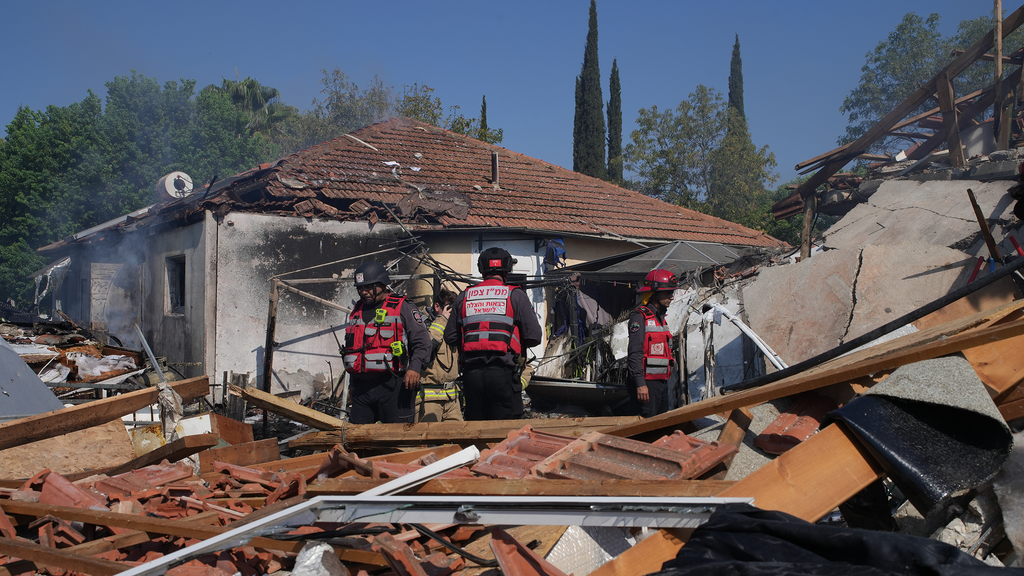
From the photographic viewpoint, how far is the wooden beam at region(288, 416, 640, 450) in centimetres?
402

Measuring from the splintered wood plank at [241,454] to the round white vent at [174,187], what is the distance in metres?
8.55

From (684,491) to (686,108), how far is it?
25.4 metres

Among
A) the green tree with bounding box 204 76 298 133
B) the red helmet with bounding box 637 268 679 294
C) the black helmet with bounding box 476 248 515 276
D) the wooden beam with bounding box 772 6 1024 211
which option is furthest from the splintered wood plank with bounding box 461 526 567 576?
the green tree with bounding box 204 76 298 133

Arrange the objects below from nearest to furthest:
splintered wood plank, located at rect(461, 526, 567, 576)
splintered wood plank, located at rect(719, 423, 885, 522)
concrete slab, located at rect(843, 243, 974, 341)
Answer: splintered wood plank, located at rect(719, 423, 885, 522)
splintered wood plank, located at rect(461, 526, 567, 576)
concrete slab, located at rect(843, 243, 974, 341)

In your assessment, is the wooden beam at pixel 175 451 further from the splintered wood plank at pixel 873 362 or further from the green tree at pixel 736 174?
the green tree at pixel 736 174

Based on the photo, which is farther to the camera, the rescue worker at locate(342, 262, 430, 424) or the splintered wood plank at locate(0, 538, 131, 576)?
the rescue worker at locate(342, 262, 430, 424)

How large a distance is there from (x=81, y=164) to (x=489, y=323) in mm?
26822

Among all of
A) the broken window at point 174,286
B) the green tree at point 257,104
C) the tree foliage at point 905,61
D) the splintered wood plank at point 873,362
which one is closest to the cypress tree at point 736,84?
the tree foliage at point 905,61

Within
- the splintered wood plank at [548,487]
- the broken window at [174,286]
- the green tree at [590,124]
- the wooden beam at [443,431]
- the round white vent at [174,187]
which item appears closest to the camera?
the splintered wood plank at [548,487]

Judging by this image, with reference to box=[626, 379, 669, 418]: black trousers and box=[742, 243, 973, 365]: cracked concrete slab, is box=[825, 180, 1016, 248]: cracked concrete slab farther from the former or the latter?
box=[626, 379, 669, 418]: black trousers

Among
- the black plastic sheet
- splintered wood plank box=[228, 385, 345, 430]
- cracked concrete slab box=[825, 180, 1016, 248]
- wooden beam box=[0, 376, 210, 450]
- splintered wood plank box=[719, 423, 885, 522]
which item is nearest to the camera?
the black plastic sheet

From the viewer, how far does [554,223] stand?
40.5ft

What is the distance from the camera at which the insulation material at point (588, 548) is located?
2.35 m

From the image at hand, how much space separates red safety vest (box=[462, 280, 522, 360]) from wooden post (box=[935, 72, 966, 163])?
652cm
